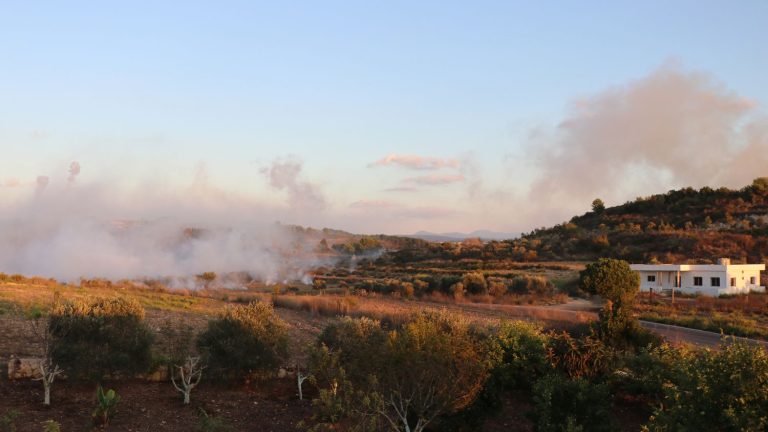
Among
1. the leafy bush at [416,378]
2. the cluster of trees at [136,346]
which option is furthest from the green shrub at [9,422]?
the leafy bush at [416,378]

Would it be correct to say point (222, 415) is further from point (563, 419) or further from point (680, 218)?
point (680, 218)

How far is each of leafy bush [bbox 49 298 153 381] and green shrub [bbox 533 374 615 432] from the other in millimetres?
7812

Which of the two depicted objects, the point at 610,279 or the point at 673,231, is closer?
the point at 610,279

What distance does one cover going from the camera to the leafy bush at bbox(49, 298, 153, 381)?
468 inches

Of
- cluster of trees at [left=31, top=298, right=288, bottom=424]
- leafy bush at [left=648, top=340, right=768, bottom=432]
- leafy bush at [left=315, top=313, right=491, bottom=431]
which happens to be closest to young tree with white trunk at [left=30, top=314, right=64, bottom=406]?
cluster of trees at [left=31, top=298, right=288, bottom=424]

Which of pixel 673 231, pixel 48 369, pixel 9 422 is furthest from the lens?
pixel 673 231

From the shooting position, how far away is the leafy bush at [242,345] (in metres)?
13.1

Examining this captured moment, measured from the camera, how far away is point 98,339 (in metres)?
12.4

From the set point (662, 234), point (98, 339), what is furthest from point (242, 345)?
point (662, 234)

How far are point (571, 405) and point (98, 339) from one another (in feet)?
28.9

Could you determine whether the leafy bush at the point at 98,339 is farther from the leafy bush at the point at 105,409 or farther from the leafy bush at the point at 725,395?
the leafy bush at the point at 725,395

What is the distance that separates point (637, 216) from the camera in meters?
82.9

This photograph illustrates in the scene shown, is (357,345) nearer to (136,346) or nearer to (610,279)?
(136,346)

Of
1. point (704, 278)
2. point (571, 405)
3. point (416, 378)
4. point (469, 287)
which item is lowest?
point (571, 405)
